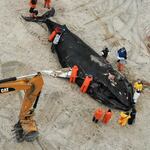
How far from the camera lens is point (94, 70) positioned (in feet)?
62.1

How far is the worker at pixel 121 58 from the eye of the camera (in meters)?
19.8

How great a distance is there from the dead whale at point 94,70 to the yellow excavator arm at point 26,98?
3.58 metres

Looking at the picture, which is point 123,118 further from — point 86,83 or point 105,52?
point 105,52

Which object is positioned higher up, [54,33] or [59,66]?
[54,33]

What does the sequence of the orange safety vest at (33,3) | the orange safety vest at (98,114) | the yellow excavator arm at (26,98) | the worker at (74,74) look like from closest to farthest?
the yellow excavator arm at (26,98) < the orange safety vest at (98,114) < the worker at (74,74) < the orange safety vest at (33,3)

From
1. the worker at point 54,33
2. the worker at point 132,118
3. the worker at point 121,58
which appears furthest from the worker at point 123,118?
the worker at point 54,33

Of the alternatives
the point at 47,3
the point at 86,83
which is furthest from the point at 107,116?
the point at 47,3

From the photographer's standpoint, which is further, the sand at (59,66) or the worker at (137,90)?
the worker at (137,90)

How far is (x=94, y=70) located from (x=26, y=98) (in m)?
4.72

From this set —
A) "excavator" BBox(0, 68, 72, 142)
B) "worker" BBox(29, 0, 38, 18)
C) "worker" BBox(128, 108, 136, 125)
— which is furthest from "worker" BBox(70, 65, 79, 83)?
"worker" BBox(29, 0, 38, 18)

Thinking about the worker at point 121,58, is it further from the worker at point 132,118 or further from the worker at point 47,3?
the worker at point 47,3

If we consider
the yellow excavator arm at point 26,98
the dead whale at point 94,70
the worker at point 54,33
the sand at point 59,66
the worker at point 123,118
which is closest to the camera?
the yellow excavator arm at point 26,98

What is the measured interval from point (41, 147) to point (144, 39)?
30.1ft

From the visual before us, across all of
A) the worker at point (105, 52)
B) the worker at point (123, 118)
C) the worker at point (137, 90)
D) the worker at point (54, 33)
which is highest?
the worker at point (54, 33)
